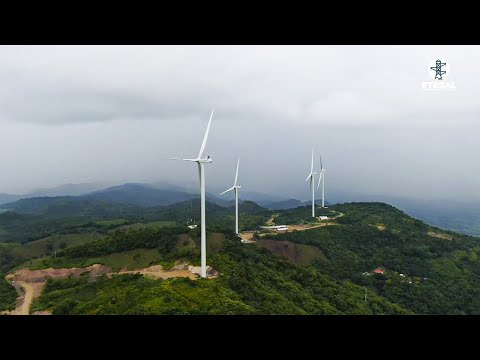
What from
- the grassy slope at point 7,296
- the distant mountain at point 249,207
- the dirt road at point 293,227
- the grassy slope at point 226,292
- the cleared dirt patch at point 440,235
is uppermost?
the grassy slope at point 226,292

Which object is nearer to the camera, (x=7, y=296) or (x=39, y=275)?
(x=7, y=296)

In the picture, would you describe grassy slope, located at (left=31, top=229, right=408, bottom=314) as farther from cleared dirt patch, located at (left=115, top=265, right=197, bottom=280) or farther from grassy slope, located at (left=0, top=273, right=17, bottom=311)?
grassy slope, located at (left=0, top=273, right=17, bottom=311)

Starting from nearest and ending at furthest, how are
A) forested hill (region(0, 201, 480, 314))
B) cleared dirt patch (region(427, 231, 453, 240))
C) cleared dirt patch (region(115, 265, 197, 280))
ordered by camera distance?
forested hill (region(0, 201, 480, 314)) → cleared dirt patch (region(115, 265, 197, 280)) → cleared dirt patch (region(427, 231, 453, 240))

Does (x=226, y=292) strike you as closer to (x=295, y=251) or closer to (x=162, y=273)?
(x=162, y=273)

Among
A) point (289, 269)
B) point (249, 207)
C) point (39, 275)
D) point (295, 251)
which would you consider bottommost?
point (249, 207)

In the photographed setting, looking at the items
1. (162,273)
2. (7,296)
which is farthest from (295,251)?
(7,296)

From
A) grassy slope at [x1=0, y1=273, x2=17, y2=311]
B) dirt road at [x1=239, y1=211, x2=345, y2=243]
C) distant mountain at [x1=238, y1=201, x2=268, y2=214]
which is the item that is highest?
dirt road at [x1=239, y1=211, x2=345, y2=243]

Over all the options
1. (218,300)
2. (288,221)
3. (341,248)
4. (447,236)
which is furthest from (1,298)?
(447,236)

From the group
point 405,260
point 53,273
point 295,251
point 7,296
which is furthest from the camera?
point 295,251

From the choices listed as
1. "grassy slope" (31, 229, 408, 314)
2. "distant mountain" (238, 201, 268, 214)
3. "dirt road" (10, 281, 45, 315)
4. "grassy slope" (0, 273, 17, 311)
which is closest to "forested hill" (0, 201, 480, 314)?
"grassy slope" (31, 229, 408, 314)

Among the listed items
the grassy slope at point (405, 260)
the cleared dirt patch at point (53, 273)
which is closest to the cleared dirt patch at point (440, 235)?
the grassy slope at point (405, 260)

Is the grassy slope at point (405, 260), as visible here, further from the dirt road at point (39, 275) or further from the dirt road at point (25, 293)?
the dirt road at point (25, 293)

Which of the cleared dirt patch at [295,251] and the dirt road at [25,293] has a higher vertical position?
the dirt road at [25,293]
